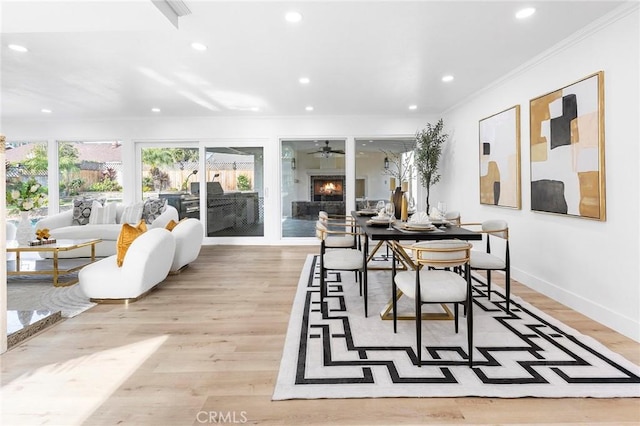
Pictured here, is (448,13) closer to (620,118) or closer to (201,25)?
(620,118)

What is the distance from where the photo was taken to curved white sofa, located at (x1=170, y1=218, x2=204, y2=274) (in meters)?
4.49

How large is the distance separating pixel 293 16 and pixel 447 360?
2821mm

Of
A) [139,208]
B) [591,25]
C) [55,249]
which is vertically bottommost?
[55,249]

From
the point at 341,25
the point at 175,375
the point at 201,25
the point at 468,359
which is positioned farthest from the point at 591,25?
the point at 175,375

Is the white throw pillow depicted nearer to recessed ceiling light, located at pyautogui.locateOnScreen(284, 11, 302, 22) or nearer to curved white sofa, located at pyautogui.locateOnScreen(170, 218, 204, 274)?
curved white sofa, located at pyautogui.locateOnScreen(170, 218, 204, 274)

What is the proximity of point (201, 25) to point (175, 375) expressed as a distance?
108 inches

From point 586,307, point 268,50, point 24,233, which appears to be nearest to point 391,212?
point 586,307

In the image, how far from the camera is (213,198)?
7180 millimetres

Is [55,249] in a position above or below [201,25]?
below

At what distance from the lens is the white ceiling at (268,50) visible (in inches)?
107

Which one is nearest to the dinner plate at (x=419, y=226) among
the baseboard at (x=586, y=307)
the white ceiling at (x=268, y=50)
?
the baseboard at (x=586, y=307)

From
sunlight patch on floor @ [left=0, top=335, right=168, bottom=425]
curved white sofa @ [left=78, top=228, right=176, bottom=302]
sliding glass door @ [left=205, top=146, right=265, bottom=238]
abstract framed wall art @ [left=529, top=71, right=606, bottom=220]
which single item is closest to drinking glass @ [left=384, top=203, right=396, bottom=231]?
abstract framed wall art @ [left=529, top=71, right=606, bottom=220]

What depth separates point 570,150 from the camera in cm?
321

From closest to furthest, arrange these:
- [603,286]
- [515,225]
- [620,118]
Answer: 1. [620,118]
2. [603,286]
3. [515,225]
